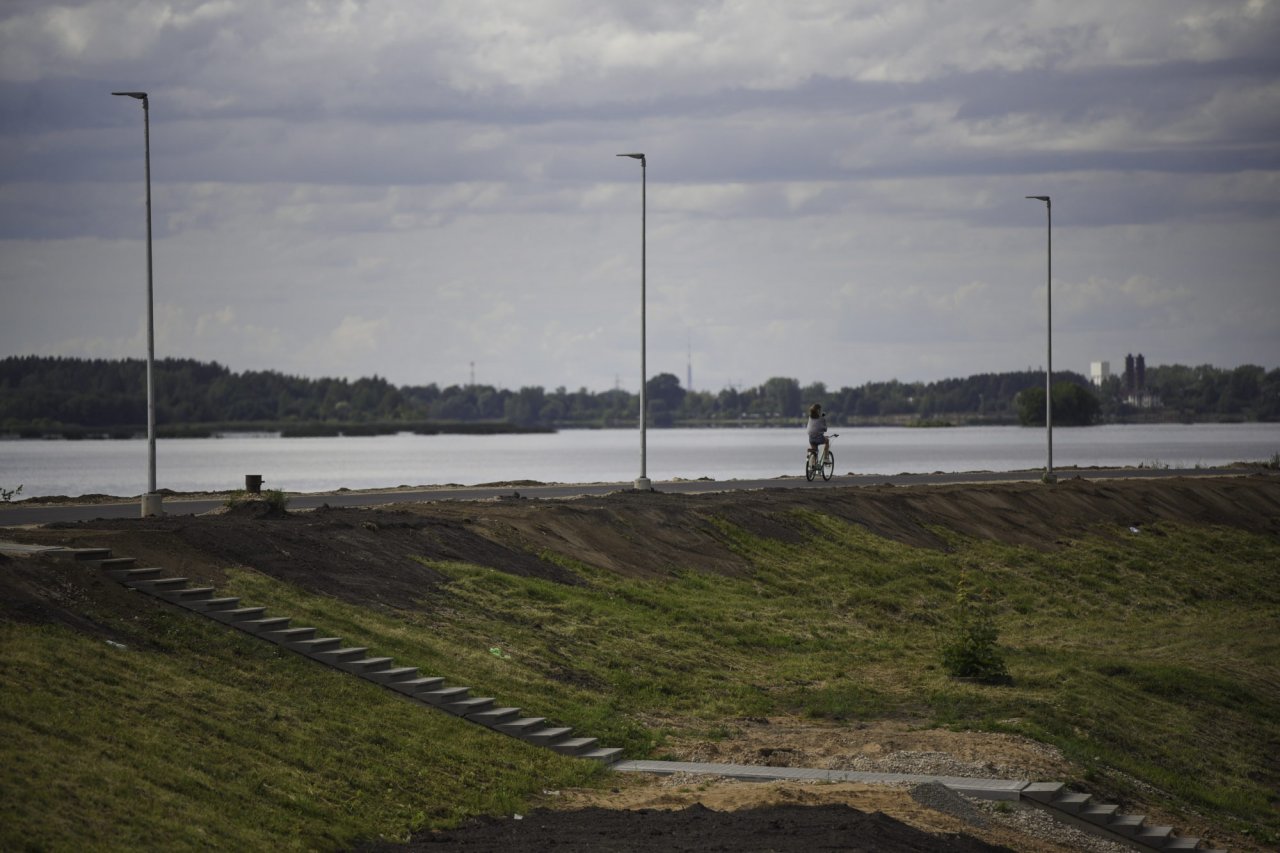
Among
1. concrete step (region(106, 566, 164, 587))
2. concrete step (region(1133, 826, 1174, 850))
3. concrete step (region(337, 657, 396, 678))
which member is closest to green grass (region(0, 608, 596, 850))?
concrete step (region(337, 657, 396, 678))

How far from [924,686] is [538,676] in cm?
829

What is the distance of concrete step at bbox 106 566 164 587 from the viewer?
2384 centimetres

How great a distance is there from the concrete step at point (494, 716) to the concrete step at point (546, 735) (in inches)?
18.2

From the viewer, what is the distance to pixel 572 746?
77.6ft

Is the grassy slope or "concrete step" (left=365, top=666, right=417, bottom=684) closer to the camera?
the grassy slope

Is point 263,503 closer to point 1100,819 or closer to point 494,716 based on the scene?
point 494,716

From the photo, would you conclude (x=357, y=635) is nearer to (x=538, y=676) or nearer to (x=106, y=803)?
(x=538, y=676)

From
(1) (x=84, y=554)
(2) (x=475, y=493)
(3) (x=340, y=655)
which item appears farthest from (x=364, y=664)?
(2) (x=475, y=493)

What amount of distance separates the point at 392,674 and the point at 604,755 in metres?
3.55

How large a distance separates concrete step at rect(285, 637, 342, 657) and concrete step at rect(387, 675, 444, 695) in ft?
4.09

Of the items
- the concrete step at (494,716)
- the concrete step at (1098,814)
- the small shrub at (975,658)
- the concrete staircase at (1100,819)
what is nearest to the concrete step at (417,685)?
the concrete step at (494,716)

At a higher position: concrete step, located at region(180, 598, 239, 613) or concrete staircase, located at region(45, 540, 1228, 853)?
concrete step, located at region(180, 598, 239, 613)

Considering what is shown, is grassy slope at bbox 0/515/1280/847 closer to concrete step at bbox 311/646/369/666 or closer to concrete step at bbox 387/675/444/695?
concrete step at bbox 387/675/444/695

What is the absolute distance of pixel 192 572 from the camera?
2581 cm
